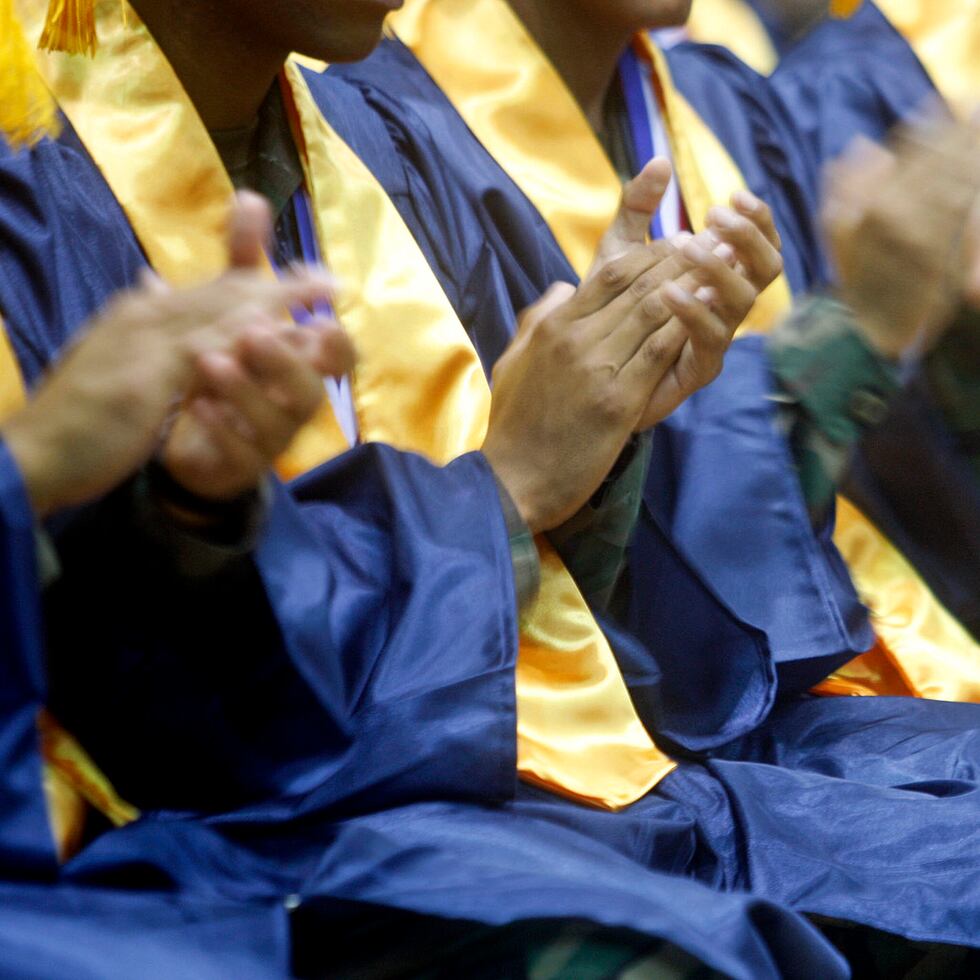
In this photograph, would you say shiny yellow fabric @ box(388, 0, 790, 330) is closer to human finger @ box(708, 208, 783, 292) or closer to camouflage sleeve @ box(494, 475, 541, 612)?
human finger @ box(708, 208, 783, 292)

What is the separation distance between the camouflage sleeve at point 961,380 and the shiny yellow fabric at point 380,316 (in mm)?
572

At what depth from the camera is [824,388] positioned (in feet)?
5.02

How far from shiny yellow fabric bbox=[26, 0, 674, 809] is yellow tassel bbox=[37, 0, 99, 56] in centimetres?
2

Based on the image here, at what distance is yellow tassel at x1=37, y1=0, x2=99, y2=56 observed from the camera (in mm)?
1248

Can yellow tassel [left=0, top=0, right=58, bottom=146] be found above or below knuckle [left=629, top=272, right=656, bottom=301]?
above

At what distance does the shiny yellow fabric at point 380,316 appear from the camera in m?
1.23

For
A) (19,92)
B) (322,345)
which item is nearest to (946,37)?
(19,92)

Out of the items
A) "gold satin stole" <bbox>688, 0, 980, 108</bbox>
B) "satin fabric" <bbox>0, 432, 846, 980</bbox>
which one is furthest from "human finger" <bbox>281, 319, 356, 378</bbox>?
"gold satin stole" <bbox>688, 0, 980, 108</bbox>

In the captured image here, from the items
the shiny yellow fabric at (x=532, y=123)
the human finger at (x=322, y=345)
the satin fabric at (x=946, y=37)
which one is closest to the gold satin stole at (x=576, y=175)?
the shiny yellow fabric at (x=532, y=123)

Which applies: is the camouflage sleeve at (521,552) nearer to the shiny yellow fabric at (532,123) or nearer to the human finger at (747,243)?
the human finger at (747,243)

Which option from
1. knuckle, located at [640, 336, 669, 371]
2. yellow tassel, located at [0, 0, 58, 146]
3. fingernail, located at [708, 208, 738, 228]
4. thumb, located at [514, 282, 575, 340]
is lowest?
knuckle, located at [640, 336, 669, 371]

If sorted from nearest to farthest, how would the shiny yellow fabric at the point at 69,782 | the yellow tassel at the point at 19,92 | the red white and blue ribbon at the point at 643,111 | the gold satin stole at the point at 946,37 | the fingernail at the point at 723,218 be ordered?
the shiny yellow fabric at the point at 69,782 → the yellow tassel at the point at 19,92 → the fingernail at the point at 723,218 → the red white and blue ribbon at the point at 643,111 → the gold satin stole at the point at 946,37

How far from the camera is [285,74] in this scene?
1451 mm

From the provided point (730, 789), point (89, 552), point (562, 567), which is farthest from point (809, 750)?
point (89, 552)
